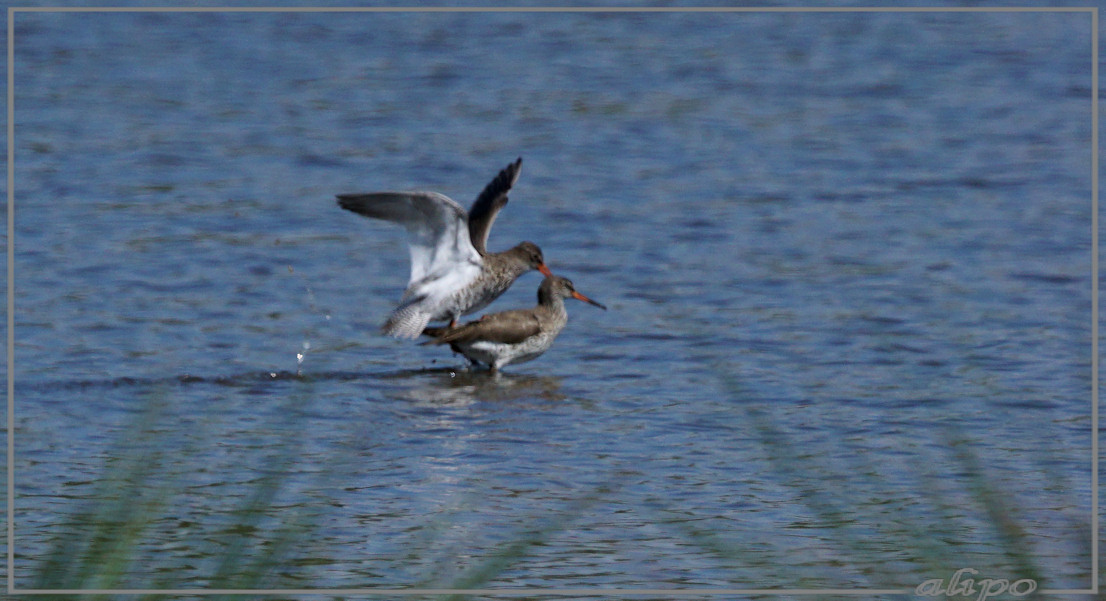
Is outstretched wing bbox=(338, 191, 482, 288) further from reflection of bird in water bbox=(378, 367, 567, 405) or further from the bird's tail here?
reflection of bird in water bbox=(378, 367, 567, 405)

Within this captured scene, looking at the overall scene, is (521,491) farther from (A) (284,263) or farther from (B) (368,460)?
(A) (284,263)

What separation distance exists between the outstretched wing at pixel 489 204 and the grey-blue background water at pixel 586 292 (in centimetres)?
81

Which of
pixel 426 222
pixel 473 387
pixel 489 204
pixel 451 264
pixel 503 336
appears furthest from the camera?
pixel 489 204

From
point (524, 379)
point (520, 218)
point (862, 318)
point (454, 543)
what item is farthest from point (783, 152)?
point (454, 543)

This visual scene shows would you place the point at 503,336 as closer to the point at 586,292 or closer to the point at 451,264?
the point at 451,264

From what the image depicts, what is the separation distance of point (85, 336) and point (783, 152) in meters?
7.10

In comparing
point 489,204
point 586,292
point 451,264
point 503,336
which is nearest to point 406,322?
point 451,264

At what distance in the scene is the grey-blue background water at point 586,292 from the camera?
6281 mm

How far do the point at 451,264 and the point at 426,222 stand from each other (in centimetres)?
42

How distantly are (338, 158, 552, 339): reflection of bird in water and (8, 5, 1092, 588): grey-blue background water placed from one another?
0.35 meters

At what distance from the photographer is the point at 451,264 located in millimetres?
10094

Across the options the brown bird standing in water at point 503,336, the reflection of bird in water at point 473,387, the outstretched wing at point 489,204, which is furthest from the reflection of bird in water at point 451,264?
the reflection of bird in water at point 473,387

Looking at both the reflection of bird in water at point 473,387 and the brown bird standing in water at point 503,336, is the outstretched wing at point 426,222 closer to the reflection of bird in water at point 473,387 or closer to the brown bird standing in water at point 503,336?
the brown bird standing in water at point 503,336

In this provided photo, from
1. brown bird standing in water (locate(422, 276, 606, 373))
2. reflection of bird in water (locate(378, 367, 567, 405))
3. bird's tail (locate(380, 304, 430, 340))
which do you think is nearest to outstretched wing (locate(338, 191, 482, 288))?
bird's tail (locate(380, 304, 430, 340))
